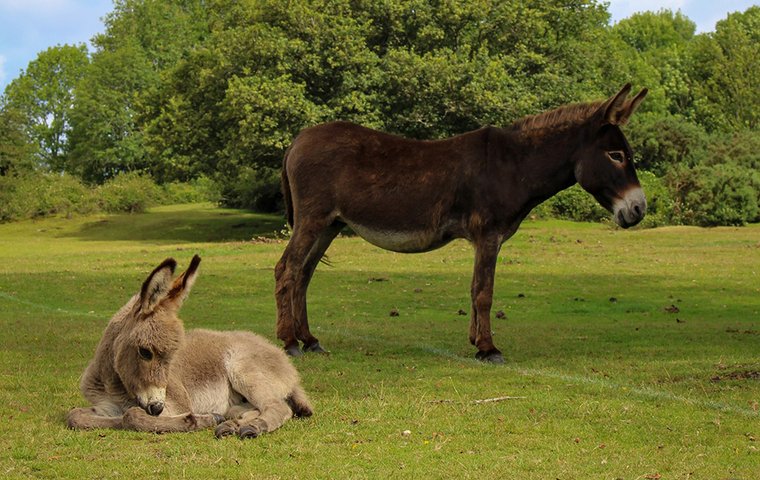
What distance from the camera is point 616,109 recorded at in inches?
470

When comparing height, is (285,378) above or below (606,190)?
below

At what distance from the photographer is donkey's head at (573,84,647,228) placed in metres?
12.0

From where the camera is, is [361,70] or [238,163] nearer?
[361,70]

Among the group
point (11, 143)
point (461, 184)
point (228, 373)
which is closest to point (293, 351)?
point (461, 184)

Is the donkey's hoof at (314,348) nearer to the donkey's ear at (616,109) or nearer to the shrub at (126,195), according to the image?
the donkey's ear at (616,109)

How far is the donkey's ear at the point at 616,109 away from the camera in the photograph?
11.9 meters

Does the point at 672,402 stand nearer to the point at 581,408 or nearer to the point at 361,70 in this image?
the point at 581,408

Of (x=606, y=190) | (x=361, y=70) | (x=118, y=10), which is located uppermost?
(x=118, y=10)

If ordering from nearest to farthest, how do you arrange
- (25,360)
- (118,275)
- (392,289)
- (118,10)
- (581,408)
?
(581,408) < (25,360) < (392,289) < (118,275) < (118,10)

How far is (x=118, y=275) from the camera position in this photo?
77.0ft

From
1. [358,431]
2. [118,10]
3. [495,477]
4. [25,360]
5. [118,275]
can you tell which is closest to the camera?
[495,477]

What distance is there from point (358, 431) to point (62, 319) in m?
9.85

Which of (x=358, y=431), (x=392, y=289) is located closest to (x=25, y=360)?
(x=358, y=431)

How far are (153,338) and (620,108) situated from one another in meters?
7.07
